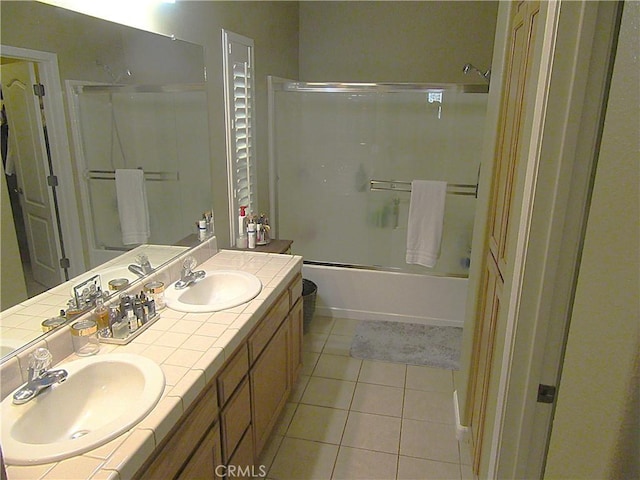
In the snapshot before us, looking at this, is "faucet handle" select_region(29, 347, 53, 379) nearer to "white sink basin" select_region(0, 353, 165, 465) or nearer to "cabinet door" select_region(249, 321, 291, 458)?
"white sink basin" select_region(0, 353, 165, 465)

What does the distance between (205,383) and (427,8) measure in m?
3.49

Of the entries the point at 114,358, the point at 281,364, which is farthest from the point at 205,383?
the point at 281,364

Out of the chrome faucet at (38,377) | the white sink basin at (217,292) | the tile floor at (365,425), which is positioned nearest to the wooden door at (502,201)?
the tile floor at (365,425)

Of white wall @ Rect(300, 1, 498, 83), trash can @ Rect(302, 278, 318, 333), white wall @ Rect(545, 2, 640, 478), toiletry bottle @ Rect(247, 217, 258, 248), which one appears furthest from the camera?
white wall @ Rect(300, 1, 498, 83)

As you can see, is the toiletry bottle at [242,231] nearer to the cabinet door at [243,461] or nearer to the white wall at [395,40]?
the cabinet door at [243,461]

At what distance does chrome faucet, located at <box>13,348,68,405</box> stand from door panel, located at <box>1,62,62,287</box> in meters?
0.26

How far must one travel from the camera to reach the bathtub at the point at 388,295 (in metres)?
3.46

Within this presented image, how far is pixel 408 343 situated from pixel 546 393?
2.03 metres

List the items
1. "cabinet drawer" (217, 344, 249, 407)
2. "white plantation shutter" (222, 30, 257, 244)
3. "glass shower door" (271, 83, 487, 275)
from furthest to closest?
"glass shower door" (271, 83, 487, 275), "white plantation shutter" (222, 30, 257, 244), "cabinet drawer" (217, 344, 249, 407)

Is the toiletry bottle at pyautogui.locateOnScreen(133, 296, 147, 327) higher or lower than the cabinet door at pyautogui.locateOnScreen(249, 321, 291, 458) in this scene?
higher

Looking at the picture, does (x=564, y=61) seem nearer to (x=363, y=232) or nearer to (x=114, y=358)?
(x=114, y=358)

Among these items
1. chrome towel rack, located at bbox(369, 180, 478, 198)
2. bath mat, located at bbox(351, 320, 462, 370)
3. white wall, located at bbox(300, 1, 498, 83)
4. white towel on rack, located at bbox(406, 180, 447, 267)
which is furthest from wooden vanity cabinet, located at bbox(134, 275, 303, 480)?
white wall, located at bbox(300, 1, 498, 83)

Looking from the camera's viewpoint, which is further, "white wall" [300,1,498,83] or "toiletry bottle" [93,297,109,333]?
"white wall" [300,1,498,83]

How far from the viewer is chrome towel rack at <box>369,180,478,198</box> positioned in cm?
340
